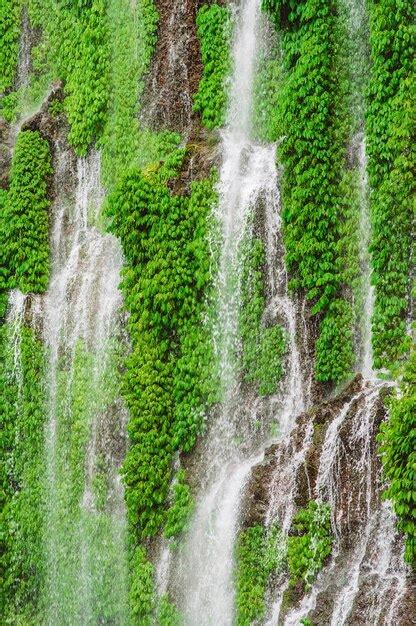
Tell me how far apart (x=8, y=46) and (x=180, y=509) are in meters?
10.2

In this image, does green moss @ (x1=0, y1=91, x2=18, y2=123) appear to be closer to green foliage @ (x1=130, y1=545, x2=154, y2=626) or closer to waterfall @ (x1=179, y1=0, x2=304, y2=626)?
waterfall @ (x1=179, y1=0, x2=304, y2=626)

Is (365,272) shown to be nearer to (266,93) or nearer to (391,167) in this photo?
(391,167)

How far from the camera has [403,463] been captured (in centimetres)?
1095

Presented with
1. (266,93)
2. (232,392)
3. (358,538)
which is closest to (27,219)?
(266,93)

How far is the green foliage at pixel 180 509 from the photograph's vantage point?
13867 millimetres

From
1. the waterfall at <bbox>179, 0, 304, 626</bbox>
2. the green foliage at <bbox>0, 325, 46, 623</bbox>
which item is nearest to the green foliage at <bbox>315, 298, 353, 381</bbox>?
the waterfall at <bbox>179, 0, 304, 626</bbox>

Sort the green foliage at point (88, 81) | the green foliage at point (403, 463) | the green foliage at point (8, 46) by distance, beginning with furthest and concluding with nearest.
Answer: the green foliage at point (8, 46), the green foliage at point (88, 81), the green foliage at point (403, 463)

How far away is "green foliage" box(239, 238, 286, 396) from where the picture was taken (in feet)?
46.1

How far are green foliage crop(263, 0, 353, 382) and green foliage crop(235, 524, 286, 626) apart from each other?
2227 mm

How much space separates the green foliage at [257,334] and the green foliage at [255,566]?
7.03 feet

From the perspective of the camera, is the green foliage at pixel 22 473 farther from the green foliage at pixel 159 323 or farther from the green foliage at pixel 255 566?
the green foliage at pixel 255 566

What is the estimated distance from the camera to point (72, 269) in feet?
55.9

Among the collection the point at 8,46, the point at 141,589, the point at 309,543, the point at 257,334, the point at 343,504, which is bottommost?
the point at 141,589

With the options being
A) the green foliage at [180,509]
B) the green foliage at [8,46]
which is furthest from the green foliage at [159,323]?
the green foliage at [8,46]
